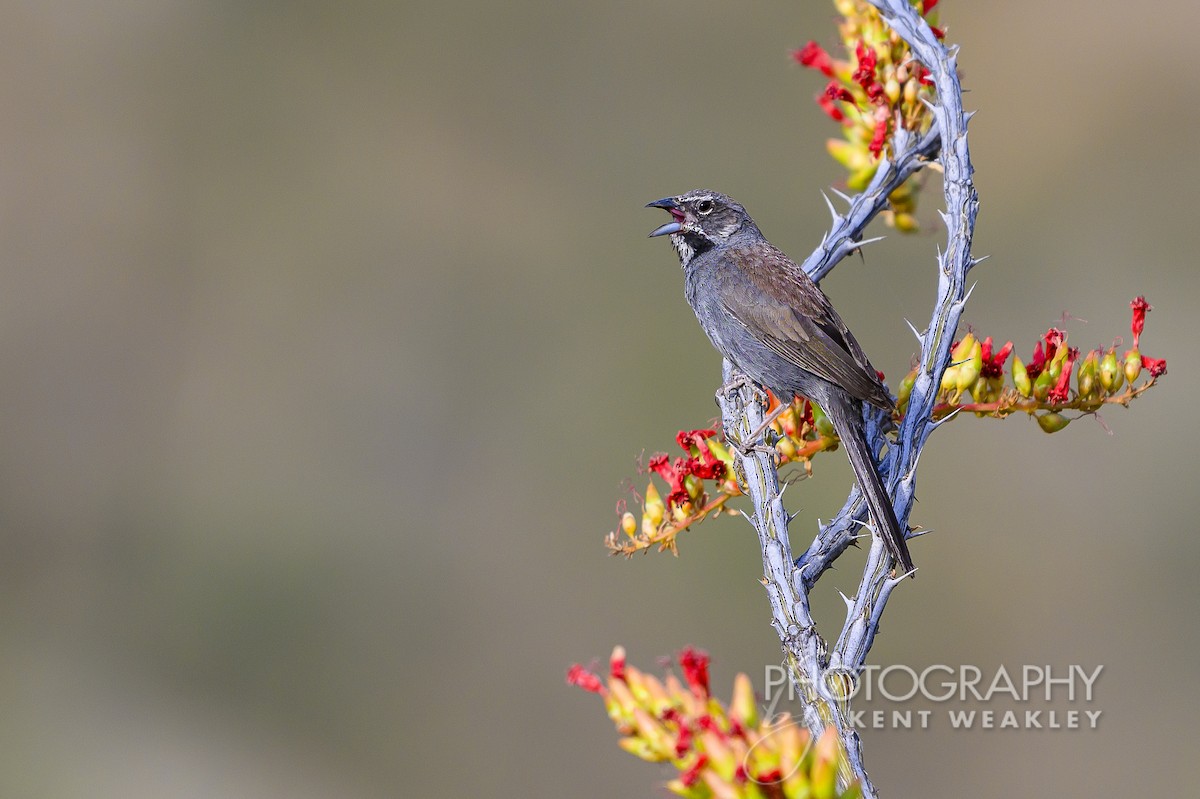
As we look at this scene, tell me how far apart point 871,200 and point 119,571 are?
544 inches

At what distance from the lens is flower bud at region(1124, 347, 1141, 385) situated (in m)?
4.10

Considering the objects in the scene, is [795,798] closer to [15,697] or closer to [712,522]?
[712,522]

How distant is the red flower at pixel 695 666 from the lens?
2.83m

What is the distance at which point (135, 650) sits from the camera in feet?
50.1

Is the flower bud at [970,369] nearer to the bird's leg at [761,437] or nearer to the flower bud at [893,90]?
the bird's leg at [761,437]

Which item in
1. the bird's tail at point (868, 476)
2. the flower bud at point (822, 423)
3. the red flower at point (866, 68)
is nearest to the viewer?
the bird's tail at point (868, 476)

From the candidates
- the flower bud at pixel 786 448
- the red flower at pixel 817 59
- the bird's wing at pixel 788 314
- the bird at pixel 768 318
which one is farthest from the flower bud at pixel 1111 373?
the red flower at pixel 817 59

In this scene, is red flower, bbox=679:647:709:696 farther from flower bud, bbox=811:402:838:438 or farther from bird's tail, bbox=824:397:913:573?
flower bud, bbox=811:402:838:438

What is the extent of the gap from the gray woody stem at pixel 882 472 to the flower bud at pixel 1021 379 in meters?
0.35

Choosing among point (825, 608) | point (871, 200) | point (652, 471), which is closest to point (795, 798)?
point (652, 471)

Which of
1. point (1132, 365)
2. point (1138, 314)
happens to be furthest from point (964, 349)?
point (1138, 314)

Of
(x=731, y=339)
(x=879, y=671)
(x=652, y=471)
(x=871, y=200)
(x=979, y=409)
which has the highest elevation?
(x=871, y=200)

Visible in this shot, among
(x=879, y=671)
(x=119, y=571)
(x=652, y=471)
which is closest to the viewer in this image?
(x=879, y=671)

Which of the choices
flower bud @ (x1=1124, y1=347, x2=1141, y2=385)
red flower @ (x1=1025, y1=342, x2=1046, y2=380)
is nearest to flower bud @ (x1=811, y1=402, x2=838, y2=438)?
red flower @ (x1=1025, y1=342, x2=1046, y2=380)
